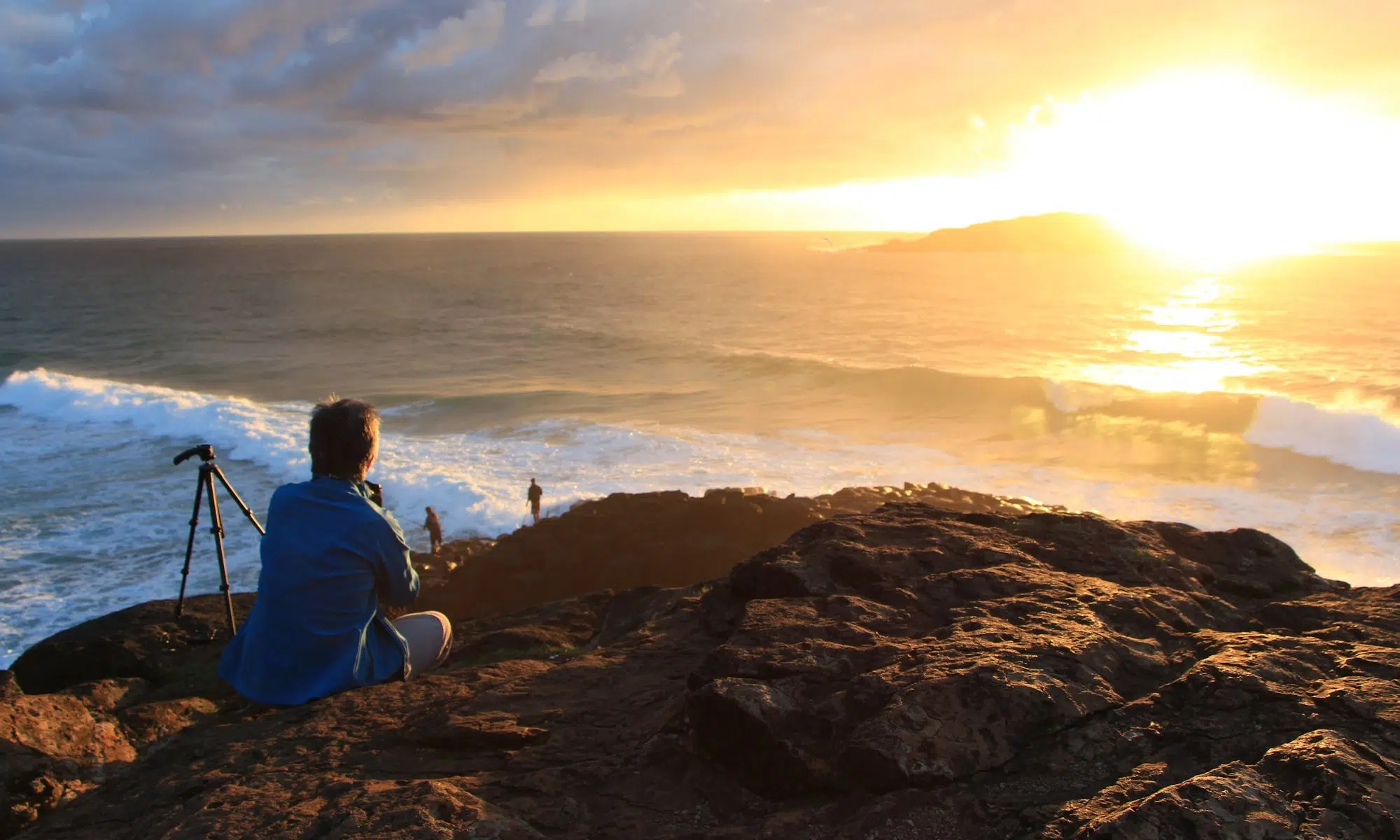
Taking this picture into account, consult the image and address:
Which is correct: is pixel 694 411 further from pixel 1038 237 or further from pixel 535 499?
pixel 1038 237

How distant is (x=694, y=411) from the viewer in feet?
83.8

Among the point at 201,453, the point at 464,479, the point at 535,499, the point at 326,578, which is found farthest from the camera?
the point at 464,479

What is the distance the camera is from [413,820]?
2.35 metres

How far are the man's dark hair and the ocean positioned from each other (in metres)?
8.20

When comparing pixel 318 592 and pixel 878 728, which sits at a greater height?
pixel 318 592

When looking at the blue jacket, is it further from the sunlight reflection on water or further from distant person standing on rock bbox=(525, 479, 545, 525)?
the sunlight reflection on water

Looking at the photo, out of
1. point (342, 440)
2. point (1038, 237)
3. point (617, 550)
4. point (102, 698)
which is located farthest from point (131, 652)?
point (1038, 237)

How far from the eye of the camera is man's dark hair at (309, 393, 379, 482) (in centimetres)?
343

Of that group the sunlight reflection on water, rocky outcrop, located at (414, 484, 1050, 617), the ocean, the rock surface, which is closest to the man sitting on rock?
the rock surface

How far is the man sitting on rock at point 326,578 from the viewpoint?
330 centimetres

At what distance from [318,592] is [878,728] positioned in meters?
2.28

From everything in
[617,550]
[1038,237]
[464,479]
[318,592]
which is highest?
[1038,237]

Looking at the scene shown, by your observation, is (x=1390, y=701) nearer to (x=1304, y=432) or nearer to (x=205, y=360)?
(x=1304, y=432)

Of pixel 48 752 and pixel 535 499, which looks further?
pixel 535 499
